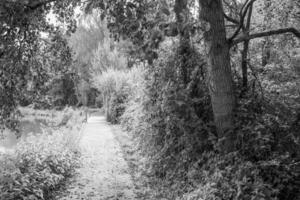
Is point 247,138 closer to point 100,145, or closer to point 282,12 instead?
point 282,12

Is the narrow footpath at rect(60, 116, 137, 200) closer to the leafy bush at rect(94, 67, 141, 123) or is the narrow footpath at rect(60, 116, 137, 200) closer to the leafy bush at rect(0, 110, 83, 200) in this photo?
the leafy bush at rect(0, 110, 83, 200)

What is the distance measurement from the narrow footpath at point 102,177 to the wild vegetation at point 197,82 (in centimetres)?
66

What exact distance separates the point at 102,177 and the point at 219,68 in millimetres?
4580

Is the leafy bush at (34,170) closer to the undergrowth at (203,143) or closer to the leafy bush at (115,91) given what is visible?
the undergrowth at (203,143)

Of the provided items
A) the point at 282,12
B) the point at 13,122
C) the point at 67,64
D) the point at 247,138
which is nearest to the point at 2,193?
the point at 13,122

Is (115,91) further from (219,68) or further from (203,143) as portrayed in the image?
(219,68)

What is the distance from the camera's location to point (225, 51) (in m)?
4.78

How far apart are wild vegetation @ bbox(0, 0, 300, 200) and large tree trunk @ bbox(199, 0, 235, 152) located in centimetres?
2

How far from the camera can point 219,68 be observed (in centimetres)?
479

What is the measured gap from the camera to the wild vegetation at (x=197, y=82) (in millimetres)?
3996

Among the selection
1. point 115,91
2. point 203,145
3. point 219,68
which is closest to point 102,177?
point 203,145

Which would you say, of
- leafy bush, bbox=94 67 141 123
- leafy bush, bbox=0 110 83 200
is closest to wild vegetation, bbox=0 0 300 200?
leafy bush, bbox=0 110 83 200

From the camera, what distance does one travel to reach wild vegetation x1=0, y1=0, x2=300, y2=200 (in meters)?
4.00

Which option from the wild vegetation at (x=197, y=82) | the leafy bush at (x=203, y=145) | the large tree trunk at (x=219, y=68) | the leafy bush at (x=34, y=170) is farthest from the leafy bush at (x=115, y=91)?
the large tree trunk at (x=219, y=68)
